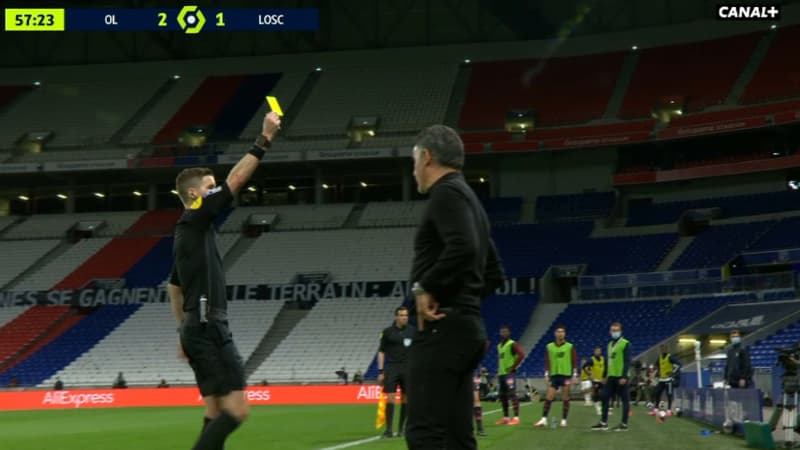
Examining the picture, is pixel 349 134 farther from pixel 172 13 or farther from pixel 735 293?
pixel 735 293

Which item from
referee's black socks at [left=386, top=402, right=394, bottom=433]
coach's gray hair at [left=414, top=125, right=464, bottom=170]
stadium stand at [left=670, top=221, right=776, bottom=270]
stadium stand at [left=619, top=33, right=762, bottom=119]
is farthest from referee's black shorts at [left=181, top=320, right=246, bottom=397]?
stadium stand at [left=619, top=33, right=762, bottom=119]

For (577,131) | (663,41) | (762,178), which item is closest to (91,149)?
(577,131)

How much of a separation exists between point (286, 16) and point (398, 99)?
33.8ft

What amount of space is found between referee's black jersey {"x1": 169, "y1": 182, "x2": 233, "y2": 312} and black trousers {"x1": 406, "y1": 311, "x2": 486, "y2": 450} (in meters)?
2.50

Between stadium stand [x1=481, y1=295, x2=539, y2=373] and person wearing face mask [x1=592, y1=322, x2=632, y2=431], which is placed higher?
stadium stand [x1=481, y1=295, x2=539, y2=373]

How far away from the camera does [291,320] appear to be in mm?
50094

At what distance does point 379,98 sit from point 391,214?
7.11 m

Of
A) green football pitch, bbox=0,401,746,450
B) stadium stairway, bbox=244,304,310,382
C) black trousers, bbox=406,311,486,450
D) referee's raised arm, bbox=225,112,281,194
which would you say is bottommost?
green football pitch, bbox=0,401,746,450

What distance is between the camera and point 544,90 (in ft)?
187

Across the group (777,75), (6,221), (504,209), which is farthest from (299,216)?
(777,75)

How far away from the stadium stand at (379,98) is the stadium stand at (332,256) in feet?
20.1

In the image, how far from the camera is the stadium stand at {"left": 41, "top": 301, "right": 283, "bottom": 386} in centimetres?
4588

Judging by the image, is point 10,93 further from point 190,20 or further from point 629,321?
point 629,321

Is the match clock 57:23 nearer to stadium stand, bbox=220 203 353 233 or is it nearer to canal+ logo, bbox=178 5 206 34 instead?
canal+ logo, bbox=178 5 206 34
